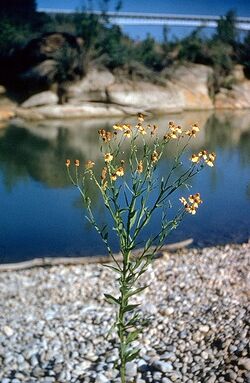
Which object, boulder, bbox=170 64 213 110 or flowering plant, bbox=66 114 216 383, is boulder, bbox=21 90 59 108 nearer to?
boulder, bbox=170 64 213 110

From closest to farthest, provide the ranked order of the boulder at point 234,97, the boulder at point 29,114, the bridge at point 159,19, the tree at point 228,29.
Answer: the boulder at point 29,114 → the boulder at point 234,97 → the bridge at point 159,19 → the tree at point 228,29

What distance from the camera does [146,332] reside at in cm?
429

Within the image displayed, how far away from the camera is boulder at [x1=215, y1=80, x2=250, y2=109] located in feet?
71.8

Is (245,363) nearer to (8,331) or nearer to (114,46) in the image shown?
(8,331)

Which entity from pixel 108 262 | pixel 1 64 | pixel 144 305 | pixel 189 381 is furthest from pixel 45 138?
pixel 189 381

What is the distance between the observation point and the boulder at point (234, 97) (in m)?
21.9

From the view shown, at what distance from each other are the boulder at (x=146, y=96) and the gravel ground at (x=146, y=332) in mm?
13867

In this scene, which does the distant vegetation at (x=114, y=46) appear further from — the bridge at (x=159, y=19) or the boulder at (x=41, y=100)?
the boulder at (x=41, y=100)

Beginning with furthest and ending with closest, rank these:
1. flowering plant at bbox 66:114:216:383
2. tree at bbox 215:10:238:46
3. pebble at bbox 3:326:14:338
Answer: tree at bbox 215:10:238:46 < pebble at bbox 3:326:14:338 < flowering plant at bbox 66:114:216:383

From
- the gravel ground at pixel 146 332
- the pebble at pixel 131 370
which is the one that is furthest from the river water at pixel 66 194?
the pebble at pixel 131 370

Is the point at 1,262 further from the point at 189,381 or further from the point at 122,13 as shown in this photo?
the point at 122,13

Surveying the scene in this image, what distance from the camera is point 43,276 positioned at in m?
5.59

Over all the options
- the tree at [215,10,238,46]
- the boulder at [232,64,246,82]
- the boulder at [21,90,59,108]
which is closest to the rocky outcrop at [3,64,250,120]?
the boulder at [21,90,59,108]

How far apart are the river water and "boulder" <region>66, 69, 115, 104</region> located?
216 centimetres
